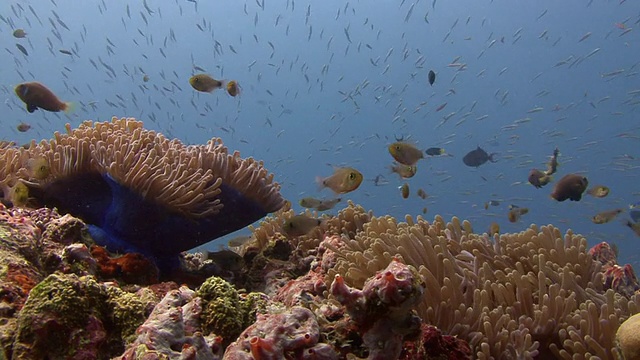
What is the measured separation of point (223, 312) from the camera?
85.7 inches

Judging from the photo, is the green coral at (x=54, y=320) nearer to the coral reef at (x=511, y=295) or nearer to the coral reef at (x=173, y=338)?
the coral reef at (x=173, y=338)

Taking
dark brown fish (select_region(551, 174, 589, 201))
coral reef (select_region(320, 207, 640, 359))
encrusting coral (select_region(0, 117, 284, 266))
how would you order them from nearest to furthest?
coral reef (select_region(320, 207, 640, 359)) < encrusting coral (select_region(0, 117, 284, 266)) < dark brown fish (select_region(551, 174, 589, 201))

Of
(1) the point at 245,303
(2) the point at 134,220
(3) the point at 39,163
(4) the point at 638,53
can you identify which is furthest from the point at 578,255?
(4) the point at 638,53

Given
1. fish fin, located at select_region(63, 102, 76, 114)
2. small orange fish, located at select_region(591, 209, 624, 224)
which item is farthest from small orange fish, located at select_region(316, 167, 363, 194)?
small orange fish, located at select_region(591, 209, 624, 224)

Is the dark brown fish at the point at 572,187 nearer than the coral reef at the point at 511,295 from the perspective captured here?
No

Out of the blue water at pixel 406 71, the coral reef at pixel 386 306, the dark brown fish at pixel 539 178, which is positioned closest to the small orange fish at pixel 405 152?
the dark brown fish at pixel 539 178

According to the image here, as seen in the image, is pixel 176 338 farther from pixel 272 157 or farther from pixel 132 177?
pixel 272 157

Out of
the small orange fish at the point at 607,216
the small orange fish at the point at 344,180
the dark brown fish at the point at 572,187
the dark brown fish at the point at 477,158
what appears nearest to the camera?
the small orange fish at the point at 344,180

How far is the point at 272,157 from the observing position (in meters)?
105

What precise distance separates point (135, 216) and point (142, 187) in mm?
286

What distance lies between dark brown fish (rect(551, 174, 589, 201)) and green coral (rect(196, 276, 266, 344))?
6703 mm

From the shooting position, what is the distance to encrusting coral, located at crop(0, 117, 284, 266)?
4047mm

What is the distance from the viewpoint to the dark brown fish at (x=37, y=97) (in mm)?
6055

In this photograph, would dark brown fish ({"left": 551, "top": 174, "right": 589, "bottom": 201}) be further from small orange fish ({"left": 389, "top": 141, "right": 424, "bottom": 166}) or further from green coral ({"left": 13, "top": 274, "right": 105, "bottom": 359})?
green coral ({"left": 13, "top": 274, "right": 105, "bottom": 359})
